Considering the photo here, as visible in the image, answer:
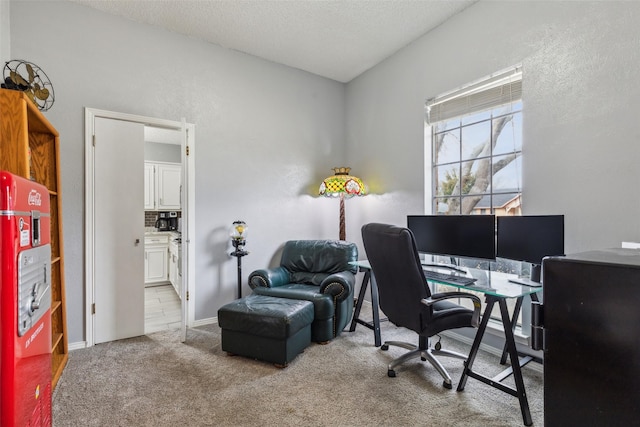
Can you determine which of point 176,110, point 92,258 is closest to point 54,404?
point 92,258

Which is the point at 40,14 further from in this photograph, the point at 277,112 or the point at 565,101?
the point at 565,101

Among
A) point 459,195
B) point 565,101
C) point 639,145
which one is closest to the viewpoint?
point 639,145

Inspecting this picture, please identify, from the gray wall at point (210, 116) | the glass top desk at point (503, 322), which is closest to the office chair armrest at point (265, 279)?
the gray wall at point (210, 116)

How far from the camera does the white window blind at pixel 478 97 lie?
A: 8.22ft

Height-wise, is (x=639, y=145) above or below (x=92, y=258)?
above

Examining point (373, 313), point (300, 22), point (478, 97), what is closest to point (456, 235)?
point (373, 313)

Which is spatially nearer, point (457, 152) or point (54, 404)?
point (54, 404)

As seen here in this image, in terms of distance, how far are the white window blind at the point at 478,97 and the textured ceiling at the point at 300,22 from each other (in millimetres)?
734

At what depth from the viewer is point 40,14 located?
257 centimetres

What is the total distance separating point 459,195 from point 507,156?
551mm

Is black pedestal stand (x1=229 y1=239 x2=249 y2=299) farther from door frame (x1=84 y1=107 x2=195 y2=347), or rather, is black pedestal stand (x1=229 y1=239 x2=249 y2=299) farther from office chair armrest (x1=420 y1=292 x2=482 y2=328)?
office chair armrest (x1=420 y1=292 x2=482 y2=328)

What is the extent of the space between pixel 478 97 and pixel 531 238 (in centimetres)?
135

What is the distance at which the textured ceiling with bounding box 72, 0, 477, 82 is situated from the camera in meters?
2.75

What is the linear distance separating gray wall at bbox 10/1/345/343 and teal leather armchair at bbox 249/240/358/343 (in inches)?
15.3
